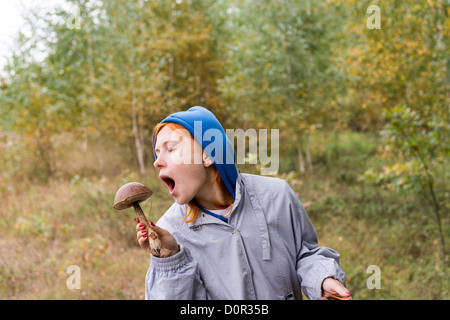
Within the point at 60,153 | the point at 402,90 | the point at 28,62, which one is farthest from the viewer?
the point at 60,153

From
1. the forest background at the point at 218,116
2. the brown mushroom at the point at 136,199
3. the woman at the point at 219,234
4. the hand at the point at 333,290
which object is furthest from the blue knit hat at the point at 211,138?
the forest background at the point at 218,116

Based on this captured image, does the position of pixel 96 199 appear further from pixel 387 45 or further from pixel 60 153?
pixel 387 45

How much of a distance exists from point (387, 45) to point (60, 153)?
9.52m

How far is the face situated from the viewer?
1.26 meters

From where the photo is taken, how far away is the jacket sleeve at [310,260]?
1.32 m

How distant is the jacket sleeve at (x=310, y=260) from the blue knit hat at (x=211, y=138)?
279mm

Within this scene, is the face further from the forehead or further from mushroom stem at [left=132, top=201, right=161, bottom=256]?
mushroom stem at [left=132, top=201, right=161, bottom=256]

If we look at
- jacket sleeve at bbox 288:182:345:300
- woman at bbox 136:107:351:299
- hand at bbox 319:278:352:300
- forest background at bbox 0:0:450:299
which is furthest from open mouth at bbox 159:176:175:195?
forest background at bbox 0:0:450:299

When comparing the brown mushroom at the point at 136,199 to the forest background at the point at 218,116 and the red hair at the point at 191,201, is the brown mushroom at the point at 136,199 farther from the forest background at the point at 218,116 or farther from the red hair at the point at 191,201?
the forest background at the point at 218,116

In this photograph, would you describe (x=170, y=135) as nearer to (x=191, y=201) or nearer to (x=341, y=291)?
(x=191, y=201)

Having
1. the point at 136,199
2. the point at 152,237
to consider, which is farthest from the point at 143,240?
the point at 136,199

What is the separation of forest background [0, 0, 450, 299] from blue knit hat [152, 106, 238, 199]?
3553 mm
